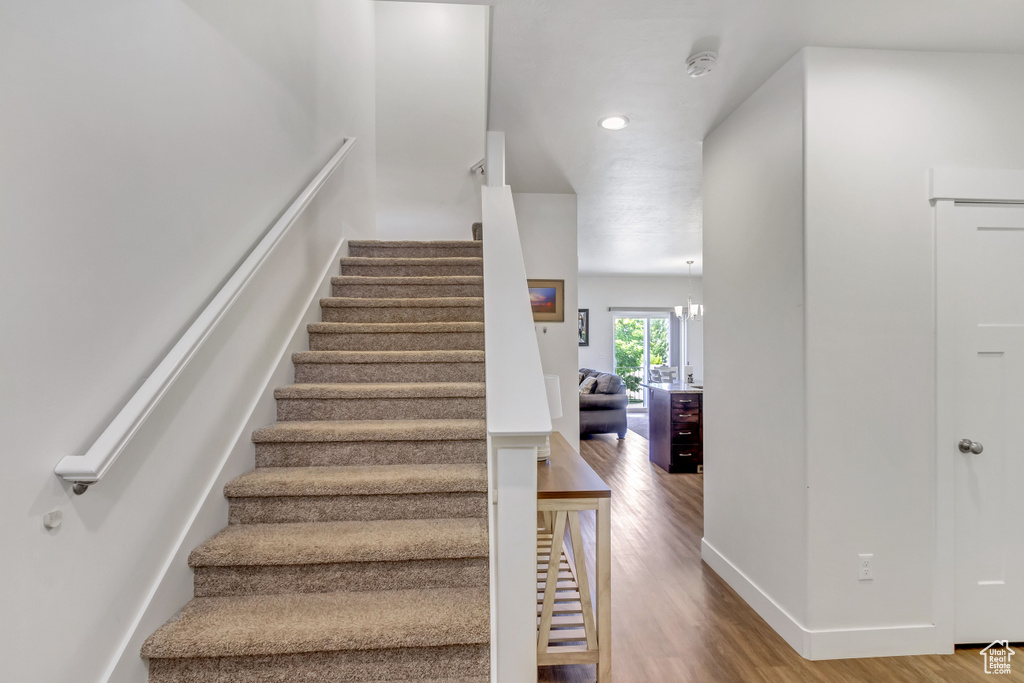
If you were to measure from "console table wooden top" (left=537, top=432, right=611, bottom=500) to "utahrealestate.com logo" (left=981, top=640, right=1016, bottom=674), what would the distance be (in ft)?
5.25

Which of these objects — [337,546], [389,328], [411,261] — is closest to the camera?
[337,546]

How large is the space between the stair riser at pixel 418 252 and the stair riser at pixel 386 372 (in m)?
1.15

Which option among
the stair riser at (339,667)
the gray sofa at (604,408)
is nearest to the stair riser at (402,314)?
the stair riser at (339,667)

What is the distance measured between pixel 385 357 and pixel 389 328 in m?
0.26

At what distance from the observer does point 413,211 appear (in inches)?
202

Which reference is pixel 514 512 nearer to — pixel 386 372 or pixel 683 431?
pixel 386 372

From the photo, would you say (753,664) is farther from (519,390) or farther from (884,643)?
(519,390)

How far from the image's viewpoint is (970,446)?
208 centimetres

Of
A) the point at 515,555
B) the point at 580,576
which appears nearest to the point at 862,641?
the point at 580,576

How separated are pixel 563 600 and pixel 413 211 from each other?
13.1 ft

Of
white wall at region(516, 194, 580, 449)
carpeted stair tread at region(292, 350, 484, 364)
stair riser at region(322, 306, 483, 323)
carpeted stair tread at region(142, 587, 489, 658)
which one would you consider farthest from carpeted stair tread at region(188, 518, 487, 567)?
white wall at region(516, 194, 580, 449)

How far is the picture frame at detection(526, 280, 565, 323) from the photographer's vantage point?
14.0 ft

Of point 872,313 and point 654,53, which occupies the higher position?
point 654,53

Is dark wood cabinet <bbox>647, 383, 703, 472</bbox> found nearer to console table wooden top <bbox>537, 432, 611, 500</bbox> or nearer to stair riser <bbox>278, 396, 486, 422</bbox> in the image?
console table wooden top <bbox>537, 432, 611, 500</bbox>
